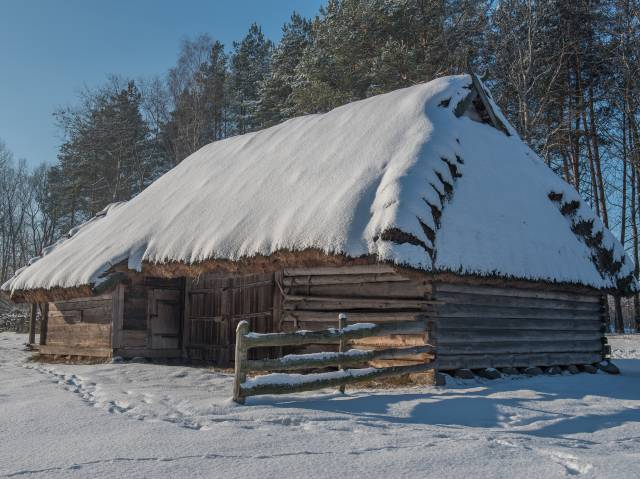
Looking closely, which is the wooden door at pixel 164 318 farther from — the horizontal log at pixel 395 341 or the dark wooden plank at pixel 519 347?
the dark wooden plank at pixel 519 347

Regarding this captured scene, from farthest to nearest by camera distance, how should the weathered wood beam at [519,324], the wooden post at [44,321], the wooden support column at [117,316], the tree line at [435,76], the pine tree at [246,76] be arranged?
the pine tree at [246,76], the tree line at [435,76], the wooden post at [44,321], the wooden support column at [117,316], the weathered wood beam at [519,324]

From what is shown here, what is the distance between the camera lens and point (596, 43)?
2297 cm

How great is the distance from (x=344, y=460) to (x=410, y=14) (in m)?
23.0

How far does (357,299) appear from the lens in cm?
991

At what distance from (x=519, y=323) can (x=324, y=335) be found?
193 inches

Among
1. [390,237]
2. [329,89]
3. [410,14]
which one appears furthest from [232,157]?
[410,14]

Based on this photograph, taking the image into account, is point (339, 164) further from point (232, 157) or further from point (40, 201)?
point (40, 201)

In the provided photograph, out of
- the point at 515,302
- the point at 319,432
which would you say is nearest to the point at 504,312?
the point at 515,302

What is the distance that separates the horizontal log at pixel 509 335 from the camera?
954 centimetres

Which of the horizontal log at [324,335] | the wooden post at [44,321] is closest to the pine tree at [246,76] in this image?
the wooden post at [44,321]

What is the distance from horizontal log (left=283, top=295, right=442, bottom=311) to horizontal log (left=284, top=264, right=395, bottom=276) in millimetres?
416

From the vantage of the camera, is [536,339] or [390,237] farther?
[536,339]

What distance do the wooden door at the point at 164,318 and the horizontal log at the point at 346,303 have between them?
4.09 m

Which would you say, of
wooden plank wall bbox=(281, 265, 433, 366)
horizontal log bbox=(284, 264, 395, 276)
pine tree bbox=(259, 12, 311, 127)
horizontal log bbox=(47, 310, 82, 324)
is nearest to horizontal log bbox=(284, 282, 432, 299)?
wooden plank wall bbox=(281, 265, 433, 366)
